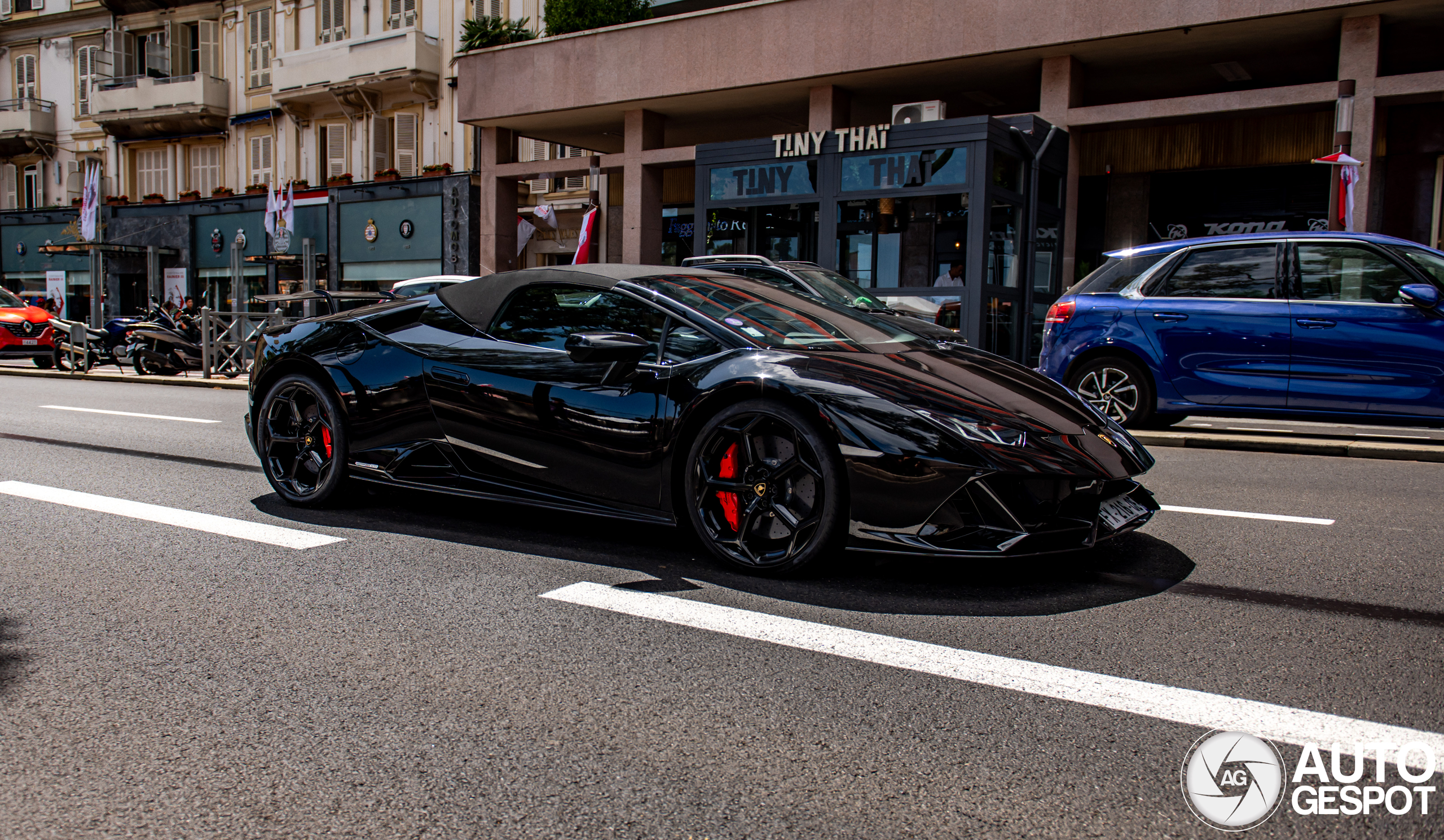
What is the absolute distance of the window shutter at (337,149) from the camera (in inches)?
1230

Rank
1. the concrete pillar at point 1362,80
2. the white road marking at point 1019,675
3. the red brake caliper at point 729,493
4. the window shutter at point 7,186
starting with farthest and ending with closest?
the window shutter at point 7,186, the concrete pillar at point 1362,80, the red brake caliper at point 729,493, the white road marking at point 1019,675

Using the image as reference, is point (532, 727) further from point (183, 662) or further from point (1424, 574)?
point (1424, 574)

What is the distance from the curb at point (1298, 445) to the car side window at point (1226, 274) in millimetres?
1093

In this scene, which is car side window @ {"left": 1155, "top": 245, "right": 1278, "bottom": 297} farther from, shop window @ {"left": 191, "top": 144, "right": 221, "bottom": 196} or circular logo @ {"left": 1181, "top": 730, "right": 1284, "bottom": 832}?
shop window @ {"left": 191, "top": 144, "right": 221, "bottom": 196}

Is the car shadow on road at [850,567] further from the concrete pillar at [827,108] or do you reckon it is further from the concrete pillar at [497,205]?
the concrete pillar at [497,205]

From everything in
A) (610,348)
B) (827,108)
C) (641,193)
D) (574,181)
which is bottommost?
(610,348)

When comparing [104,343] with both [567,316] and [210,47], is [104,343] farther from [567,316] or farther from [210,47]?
[210,47]

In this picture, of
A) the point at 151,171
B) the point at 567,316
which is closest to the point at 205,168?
the point at 151,171

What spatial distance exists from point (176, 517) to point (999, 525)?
151 inches

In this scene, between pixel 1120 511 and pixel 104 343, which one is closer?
A: pixel 1120 511

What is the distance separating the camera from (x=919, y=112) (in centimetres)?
1545

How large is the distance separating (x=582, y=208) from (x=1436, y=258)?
21.7m

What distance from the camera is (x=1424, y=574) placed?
3945mm

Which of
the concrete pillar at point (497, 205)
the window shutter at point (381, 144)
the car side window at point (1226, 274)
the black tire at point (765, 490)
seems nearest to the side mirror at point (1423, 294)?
the car side window at point (1226, 274)
